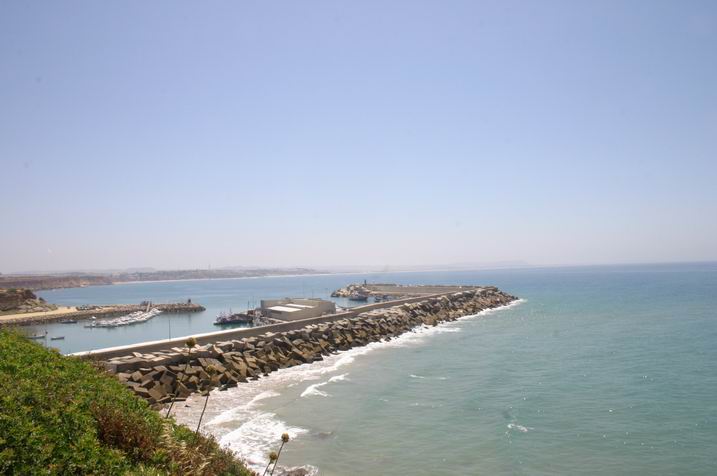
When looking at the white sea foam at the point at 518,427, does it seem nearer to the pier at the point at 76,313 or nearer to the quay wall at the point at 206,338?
the quay wall at the point at 206,338

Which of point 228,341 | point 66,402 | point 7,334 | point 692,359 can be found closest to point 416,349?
point 228,341

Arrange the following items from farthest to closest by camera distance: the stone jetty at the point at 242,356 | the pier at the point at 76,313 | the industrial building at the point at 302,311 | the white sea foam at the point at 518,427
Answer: the pier at the point at 76,313 < the industrial building at the point at 302,311 < the stone jetty at the point at 242,356 < the white sea foam at the point at 518,427

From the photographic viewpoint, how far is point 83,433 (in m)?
6.30

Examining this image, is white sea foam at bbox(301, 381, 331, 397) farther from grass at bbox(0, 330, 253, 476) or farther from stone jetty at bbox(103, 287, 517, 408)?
grass at bbox(0, 330, 253, 476)

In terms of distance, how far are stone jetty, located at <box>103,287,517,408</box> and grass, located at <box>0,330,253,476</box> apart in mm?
1179

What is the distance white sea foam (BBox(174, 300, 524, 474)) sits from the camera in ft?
43.9

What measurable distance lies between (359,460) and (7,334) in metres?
9.34

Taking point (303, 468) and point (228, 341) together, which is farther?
point (228, 341)

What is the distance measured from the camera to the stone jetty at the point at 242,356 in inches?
715

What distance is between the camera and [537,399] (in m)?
18.0

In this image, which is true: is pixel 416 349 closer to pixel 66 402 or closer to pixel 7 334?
pixel 7 334

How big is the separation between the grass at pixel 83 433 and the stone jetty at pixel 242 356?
1.18 metres

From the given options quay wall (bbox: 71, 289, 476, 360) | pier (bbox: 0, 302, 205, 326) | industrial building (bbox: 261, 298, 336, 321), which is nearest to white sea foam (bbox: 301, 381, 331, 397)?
quay wall (bbox: 71, 289, 476, 360)

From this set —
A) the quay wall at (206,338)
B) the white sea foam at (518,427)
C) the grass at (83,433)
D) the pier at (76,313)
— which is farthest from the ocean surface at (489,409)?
the pier at (76,313)
